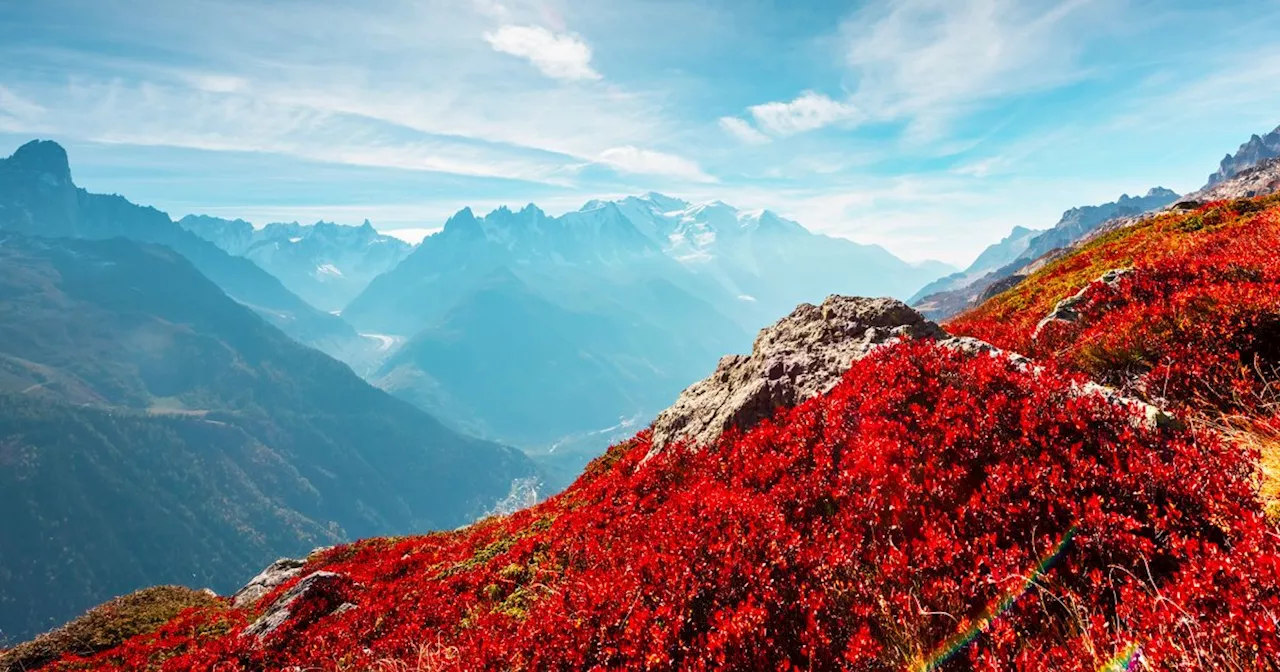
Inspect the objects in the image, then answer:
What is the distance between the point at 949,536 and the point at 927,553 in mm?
455

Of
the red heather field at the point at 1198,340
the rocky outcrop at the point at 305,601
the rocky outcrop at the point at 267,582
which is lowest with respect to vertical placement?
the rocky outcrop at the point at 267,582

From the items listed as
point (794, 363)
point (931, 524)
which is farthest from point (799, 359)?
point (931, 524)

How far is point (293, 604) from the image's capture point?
42.8 feet

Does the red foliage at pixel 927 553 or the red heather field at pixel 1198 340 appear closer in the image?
the red foliage at pixel 927 553

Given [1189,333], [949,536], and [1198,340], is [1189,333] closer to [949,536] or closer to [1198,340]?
[1198,340]

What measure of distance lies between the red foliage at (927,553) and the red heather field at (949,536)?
0.02m

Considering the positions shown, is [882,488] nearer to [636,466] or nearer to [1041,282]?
[636,466]

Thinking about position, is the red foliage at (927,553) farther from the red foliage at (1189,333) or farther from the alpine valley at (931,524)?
the red foliage at (1189,333)

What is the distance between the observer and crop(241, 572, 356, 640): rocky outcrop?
1269cm

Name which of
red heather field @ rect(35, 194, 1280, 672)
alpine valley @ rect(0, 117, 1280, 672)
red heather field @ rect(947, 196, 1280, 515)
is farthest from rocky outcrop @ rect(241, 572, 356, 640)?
red heather field @ rect(947, 196, 1280, 515)

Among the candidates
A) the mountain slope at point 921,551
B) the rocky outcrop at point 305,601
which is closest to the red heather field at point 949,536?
the mountain slope at point 921,551

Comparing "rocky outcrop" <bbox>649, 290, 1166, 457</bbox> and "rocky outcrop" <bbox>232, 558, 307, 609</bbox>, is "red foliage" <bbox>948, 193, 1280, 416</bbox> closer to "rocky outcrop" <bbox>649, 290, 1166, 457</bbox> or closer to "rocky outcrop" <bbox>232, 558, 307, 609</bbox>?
"rocky outcrop" <bbox>649, 290, 1166, 457</bbox>

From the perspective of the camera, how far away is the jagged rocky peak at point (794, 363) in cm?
1055

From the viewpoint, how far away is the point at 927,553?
4777mm
